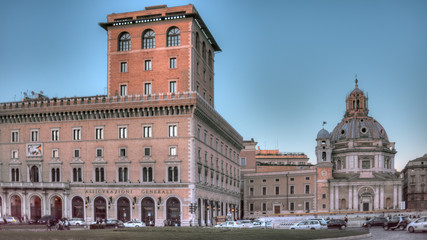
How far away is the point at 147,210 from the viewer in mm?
76062

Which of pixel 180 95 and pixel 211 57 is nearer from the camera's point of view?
pixel 180 95

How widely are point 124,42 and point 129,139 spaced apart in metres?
16.1

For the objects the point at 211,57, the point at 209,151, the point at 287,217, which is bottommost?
the point at 287,217

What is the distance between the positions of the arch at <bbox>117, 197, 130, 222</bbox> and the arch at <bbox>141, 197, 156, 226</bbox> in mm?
2270

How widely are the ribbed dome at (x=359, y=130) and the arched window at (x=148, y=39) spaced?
8814cm

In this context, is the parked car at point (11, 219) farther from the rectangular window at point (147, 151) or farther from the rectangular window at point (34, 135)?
the rectangular window at point (147, 151)

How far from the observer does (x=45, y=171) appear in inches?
3189

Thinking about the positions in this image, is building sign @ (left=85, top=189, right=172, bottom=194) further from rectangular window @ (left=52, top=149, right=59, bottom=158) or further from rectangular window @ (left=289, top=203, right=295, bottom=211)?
rectangular window @ (left=289, top=203, right=295, bottom=211)

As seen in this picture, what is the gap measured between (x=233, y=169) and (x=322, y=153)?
47849mm

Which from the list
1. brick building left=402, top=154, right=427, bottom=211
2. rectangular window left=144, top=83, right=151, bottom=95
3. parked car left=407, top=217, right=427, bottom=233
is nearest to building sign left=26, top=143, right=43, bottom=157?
rectangular window left=144, top=83, right=151, bottom=95

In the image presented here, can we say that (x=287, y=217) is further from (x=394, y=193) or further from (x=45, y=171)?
(x=394, y=193)

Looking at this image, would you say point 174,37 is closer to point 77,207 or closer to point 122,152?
point 122,152

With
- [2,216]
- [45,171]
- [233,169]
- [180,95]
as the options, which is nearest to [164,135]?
[180,95]

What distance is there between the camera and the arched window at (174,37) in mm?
81688
